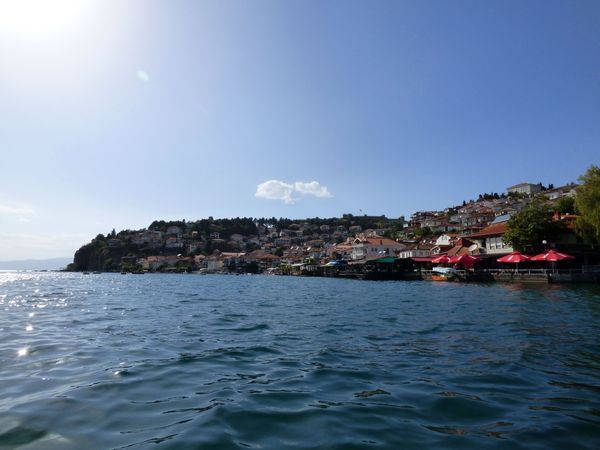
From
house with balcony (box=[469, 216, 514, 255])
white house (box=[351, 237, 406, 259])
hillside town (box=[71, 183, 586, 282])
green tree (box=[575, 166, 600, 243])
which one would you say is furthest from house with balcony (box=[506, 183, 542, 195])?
green tree (box=[575, 166, 600, 243])

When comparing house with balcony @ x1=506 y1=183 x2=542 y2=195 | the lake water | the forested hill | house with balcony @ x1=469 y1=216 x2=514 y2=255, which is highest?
house with balcony @ x1=506 y1=183 x2=542 y2=195

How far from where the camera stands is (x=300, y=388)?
625cm

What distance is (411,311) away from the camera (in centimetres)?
1770

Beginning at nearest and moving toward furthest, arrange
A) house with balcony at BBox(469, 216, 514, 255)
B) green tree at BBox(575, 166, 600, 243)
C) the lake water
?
1. the lake water
2. green tree at BBox(575, 166, 600, 243)
3. house with balcony at BBox(469, 216, 514, 255)

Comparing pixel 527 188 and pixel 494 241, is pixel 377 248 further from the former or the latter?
pixel 527 188

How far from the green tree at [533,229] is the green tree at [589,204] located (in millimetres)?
5135

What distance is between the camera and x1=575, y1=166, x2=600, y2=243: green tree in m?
35.4

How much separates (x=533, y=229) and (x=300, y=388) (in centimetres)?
4535

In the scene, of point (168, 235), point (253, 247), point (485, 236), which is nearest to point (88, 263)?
point (168, 235)

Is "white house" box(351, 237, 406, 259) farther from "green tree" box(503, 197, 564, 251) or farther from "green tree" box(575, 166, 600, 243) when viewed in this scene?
"green tree" box(575, 166, 600, 243)

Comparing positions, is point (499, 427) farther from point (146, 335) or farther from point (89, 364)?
point (146, 335)

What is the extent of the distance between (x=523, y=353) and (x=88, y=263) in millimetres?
185906

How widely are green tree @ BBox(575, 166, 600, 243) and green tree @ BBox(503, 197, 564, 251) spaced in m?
5.14

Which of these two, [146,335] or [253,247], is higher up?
[253,247]
